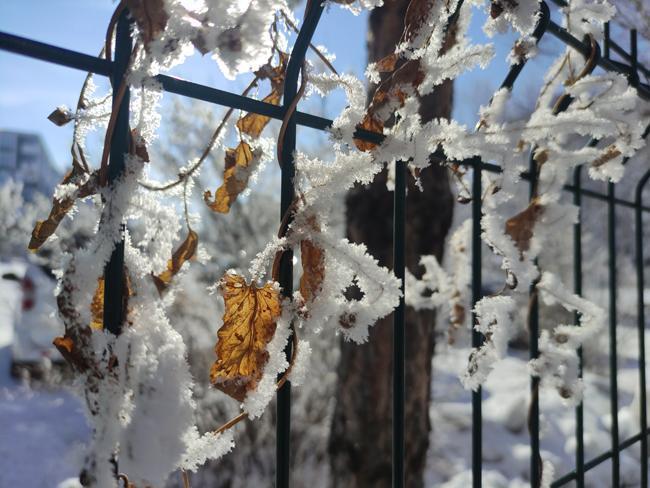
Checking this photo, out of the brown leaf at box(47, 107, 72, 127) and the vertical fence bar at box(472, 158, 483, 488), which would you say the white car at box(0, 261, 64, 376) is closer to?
the vertical fence bar at box(472, 158, 483, 488)

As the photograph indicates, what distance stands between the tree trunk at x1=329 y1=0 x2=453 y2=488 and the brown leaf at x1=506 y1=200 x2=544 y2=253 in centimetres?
177

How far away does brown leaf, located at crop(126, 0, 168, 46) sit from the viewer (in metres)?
0.58

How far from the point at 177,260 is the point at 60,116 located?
9.2 inches

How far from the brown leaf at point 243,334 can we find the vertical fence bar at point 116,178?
13 cm

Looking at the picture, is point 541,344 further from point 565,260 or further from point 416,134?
point 565,260

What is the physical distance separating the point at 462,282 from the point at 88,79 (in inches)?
50.5

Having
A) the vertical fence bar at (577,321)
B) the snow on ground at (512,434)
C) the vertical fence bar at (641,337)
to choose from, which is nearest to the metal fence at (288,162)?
the vertical fence bar at (577,321)

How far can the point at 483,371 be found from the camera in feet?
3.27

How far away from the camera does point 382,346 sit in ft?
9.69

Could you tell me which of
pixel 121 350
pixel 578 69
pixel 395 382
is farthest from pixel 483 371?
pixel 578 69

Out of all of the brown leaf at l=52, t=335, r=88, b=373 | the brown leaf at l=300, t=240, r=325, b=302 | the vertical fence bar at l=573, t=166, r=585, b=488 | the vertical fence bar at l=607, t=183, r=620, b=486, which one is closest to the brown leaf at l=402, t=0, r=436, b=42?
the brown leaf at l=300, t=240, r=325, b=302

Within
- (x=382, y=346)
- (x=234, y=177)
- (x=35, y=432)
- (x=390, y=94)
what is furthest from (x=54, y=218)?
(x=35, y=432)

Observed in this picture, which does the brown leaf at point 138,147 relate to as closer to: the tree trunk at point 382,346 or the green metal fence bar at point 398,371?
the green metal fence bar at point 398,371

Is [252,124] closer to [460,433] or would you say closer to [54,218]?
[54,218]
